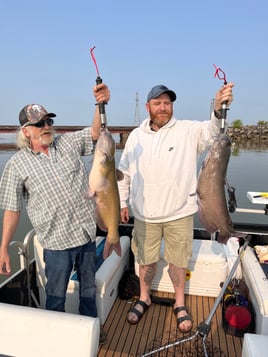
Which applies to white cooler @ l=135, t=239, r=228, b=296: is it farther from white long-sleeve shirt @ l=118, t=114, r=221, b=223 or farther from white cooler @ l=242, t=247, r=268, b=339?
white long-sleeve shirt @ l=118, t=114, r=221, b=223

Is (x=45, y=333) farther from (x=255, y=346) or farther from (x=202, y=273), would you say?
(x=202, y=273)

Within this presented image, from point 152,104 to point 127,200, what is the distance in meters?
1.19

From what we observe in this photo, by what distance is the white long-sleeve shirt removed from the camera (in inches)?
114

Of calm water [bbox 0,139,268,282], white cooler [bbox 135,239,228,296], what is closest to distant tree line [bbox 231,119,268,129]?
calm water [bbox 0,139,268,282]

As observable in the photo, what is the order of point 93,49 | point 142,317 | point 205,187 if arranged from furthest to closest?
point 142,317
point 205,187
point 93,49

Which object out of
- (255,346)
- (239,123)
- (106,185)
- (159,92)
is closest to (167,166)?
(159,92)

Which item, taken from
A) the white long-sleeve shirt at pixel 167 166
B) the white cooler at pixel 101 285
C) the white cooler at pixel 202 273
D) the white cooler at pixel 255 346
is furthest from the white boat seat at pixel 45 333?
the white cooler at pixel 202 273

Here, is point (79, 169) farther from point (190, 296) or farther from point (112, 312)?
point (190, 296)

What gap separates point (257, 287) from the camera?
2.99 metres

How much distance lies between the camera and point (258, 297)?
2.88 meters

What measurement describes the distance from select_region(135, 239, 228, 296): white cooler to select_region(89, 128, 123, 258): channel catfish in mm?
1777

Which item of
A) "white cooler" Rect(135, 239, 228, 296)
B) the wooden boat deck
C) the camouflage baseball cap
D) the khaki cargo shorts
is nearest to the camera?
the camouflage baseball cap

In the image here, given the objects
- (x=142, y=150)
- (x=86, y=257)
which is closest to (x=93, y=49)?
(x=142, y=150)

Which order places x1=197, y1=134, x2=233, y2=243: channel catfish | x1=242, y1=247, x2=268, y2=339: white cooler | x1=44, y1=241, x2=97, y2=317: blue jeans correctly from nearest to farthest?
x1=197, y1=134, x2=233, y2=243: channel catfish < x1=44, y1=241, x2=97, y2=317: blue jeans < x1=242, y1=247, x2=268, y2=339: white cooler
